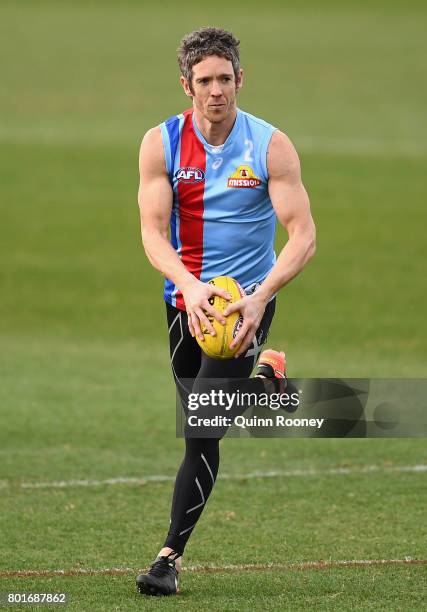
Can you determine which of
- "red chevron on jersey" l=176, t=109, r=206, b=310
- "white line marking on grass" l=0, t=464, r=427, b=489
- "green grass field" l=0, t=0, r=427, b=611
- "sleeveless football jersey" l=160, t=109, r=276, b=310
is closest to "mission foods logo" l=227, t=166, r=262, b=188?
"sleeveless football jersey" l=160, t=109, r=276, b=310

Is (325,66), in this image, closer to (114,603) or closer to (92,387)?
(92,387)

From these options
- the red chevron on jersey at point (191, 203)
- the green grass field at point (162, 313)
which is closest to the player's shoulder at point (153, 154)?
the red chevron on jersey at point (191, 203)

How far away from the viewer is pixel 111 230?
2202cm

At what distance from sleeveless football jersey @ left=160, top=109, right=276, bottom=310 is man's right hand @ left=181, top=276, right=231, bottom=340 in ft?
1.38

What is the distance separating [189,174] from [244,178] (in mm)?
275

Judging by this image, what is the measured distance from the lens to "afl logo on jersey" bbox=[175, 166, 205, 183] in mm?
6270

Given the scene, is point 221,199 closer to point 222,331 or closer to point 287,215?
point 287,215

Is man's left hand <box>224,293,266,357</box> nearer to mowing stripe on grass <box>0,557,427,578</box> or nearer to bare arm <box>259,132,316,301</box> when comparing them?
bare arm <box>259,132,316,301</box>

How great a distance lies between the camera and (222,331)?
5.91 metres

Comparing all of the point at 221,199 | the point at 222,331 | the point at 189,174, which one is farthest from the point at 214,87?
the point at 222,331

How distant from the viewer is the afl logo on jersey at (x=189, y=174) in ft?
20.6

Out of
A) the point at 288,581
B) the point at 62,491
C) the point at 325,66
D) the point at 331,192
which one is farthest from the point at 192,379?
the point at 325,66

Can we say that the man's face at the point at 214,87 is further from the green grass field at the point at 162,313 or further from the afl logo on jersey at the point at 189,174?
the green grass field at the point at 162,313

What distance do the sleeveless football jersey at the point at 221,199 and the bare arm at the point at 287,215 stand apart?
68 millimetres
